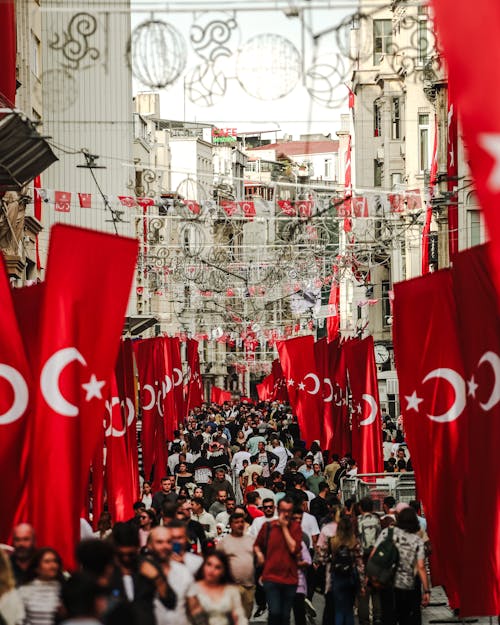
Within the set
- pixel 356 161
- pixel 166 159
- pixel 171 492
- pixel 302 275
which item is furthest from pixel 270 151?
pixel 171 492

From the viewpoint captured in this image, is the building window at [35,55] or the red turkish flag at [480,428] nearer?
the red turkish flag at [480,428]

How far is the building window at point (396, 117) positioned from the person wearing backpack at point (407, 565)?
51.1m

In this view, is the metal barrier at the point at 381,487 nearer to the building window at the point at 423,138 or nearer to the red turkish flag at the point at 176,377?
the red turkish flag at the point at 176,377

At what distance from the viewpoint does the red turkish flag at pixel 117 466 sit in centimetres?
1800

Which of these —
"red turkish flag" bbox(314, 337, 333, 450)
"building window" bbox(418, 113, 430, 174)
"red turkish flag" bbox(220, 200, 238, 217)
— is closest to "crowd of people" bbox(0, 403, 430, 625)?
"red turkish flag" bbox(314, 337, 333, 450)

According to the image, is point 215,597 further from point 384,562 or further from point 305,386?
point 305,386

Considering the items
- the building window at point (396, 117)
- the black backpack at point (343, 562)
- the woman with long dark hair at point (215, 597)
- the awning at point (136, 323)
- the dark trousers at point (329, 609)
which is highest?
the building window at point (396, 117)

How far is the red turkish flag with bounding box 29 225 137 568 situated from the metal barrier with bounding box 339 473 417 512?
24.8 feet

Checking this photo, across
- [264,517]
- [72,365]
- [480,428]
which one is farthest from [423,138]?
[72,365]

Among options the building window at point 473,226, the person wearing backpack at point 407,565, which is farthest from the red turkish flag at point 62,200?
the person wearing backpack at point 407,565

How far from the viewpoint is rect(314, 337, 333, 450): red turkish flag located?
1224 inches

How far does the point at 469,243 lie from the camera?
135 ft

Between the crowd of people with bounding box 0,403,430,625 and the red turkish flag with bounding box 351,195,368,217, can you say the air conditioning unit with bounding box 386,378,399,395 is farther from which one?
the crowd of people with bounding box 0,403,430,625

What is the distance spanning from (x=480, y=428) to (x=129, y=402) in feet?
31.1
